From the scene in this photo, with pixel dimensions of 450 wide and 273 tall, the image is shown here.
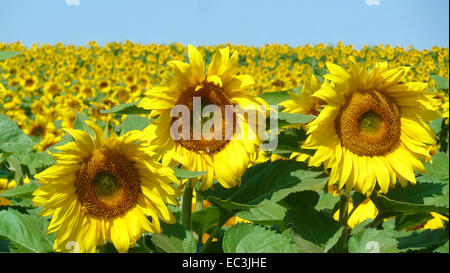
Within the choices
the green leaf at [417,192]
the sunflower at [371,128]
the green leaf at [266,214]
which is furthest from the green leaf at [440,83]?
the green leaf at [266,214]

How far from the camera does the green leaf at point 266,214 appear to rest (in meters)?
1.55

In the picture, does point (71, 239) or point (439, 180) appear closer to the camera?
point (71, 239)

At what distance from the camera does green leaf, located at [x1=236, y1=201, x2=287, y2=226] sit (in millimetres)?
1546

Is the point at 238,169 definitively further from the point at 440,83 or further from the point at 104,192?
the point at 440,83

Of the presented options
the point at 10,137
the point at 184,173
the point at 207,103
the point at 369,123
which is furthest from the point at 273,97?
the point at 10,137

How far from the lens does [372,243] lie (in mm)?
1465

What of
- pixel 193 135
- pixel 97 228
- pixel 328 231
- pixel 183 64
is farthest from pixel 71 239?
pixel 328 231

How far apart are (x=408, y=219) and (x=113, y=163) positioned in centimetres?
104

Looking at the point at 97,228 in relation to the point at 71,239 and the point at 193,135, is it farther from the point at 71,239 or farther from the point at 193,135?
the point at 193,135

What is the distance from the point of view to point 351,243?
1491 millimetres

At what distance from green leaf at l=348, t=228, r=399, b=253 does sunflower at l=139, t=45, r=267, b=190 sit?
39cm

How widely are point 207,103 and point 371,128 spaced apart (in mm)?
553

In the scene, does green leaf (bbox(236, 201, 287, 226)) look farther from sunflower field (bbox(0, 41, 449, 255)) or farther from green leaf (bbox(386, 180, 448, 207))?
green leaf (bbox(386, 180, 448, 207))

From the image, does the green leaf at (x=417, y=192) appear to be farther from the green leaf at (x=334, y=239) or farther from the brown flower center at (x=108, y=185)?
the brown flower center at (x=108, y=185)
